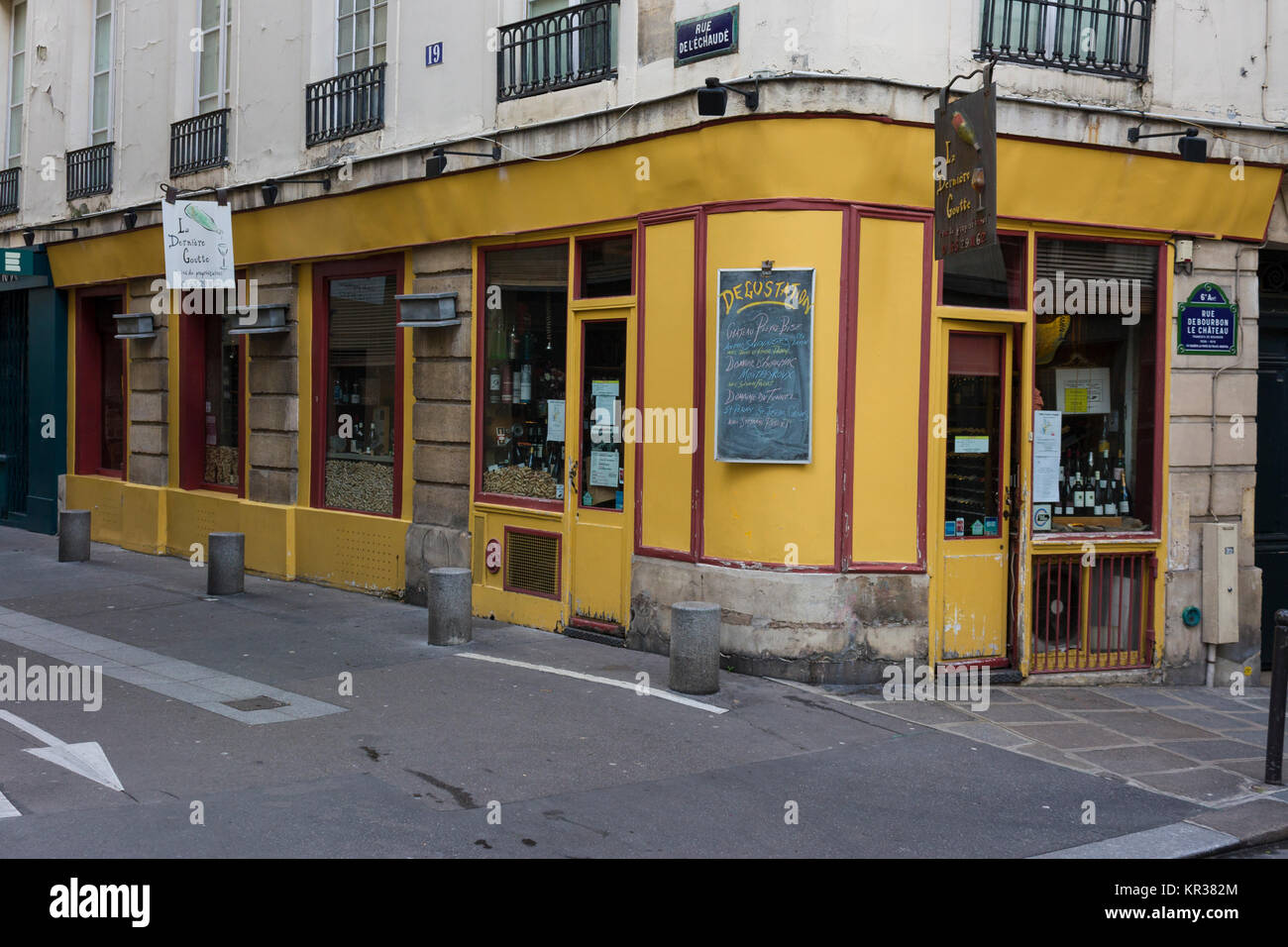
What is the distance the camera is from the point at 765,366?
31.7ft

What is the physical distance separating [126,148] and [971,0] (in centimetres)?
1190

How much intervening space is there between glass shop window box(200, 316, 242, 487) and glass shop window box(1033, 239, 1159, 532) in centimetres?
955

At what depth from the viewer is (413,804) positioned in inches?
265

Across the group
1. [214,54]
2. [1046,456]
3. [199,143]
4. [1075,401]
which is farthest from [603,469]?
[214,54]

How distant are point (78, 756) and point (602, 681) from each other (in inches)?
141

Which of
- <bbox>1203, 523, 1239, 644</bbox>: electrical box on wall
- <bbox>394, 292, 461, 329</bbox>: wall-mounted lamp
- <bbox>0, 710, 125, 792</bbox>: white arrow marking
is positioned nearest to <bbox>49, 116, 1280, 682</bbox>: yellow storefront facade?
<bbox>394, 292, 461, 329</bbox>: wall-mounted lamp

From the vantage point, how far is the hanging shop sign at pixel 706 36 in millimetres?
9789

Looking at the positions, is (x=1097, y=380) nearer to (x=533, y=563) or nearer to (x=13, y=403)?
(x=533, y=563)

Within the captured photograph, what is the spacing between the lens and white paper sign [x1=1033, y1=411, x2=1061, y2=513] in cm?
1049

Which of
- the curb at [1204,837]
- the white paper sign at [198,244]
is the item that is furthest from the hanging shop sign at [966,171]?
the white paper sign at [198,244]

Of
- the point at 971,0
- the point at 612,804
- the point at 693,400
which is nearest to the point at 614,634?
the point at 693,400

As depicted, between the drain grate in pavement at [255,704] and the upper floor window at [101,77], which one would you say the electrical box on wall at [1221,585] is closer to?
the drain grate in pavement at [255,704]

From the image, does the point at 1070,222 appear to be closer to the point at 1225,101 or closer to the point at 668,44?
the point at 1225,101
